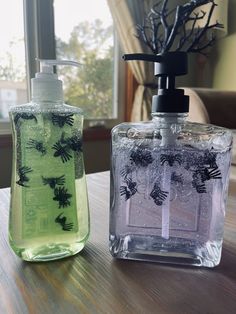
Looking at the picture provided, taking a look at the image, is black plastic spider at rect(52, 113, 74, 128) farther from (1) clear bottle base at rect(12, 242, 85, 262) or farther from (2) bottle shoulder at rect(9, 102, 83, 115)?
(1) clear bottle base at rect(12, 242, 85, 262)

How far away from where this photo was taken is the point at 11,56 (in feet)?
4.35

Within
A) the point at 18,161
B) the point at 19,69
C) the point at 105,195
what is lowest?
the point at 105,195

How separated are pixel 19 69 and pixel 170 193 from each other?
50.4 inches

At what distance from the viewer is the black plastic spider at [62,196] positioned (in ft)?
0.95

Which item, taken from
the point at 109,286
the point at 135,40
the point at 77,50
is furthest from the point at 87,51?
the point at 109,286

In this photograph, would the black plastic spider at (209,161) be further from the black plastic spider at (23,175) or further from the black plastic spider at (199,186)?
the black plastic spider at (23,175)

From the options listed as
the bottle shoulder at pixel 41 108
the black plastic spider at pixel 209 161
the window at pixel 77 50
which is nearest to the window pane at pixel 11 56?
the window at pixel 77 50

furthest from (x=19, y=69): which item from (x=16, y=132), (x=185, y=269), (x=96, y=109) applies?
(x=185, y=269)

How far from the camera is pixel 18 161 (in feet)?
0.94

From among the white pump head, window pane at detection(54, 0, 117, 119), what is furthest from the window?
the white pump head

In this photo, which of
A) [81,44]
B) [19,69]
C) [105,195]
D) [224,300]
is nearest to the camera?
[224,300]

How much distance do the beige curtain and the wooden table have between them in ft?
3.87

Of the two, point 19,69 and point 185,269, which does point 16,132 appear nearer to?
point 185,269

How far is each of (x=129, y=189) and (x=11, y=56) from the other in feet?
4.15
